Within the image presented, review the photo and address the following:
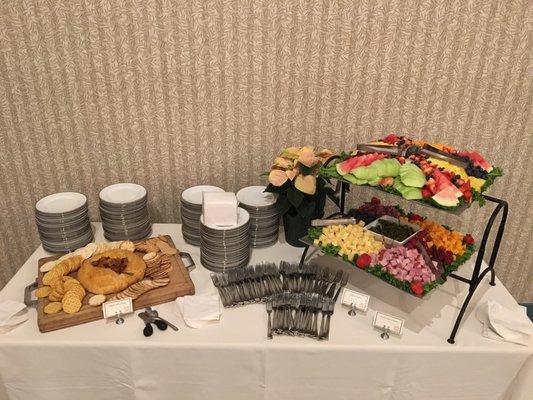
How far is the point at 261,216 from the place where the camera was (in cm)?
A: 149

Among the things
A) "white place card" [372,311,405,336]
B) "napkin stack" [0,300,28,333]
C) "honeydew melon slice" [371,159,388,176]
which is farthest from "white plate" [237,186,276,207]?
"napkin stack" [0,300,28,333]

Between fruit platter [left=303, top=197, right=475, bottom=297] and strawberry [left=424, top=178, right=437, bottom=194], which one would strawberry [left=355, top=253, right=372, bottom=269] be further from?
strawberry [left=424, top=178, right=437, bottom=194]

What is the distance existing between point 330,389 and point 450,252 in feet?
1.75

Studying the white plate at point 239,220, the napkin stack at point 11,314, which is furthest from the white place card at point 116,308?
the white plate at point 239,220

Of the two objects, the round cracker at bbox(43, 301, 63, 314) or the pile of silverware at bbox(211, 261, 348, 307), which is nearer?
the round cracker at bbox(43, 301, 63, 314)

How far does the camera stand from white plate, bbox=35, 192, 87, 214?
1497mm

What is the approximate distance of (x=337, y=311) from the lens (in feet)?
4.12

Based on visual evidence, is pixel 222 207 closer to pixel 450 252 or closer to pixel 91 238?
pixel 91 238

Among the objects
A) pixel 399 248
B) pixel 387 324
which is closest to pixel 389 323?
pixel 387 324

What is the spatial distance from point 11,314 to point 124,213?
1.55 ft

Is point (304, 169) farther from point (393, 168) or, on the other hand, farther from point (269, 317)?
point (269, 317)

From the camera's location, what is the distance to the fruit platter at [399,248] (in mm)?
1155

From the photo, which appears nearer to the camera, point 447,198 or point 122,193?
point 447,198

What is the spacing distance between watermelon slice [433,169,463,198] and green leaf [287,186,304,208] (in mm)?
442
